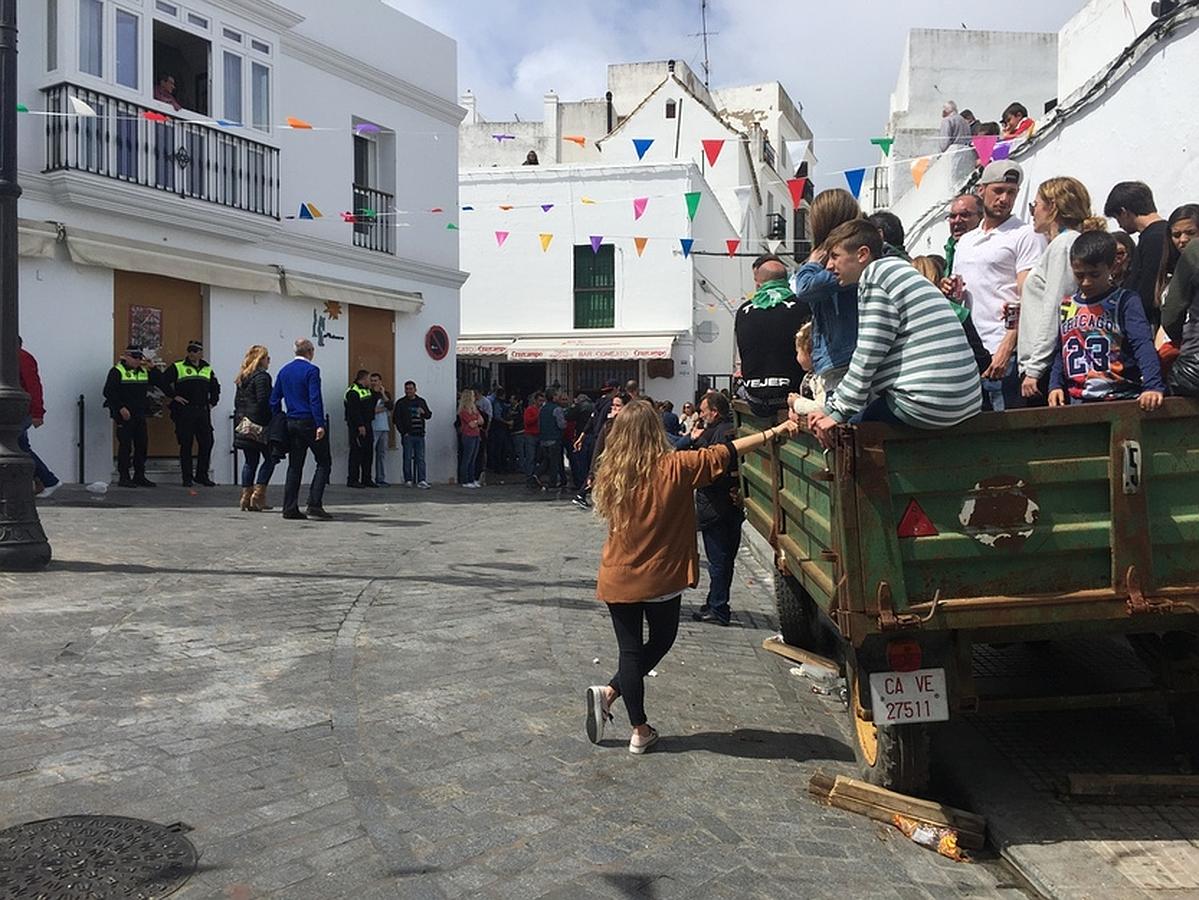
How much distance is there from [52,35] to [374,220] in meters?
6.24

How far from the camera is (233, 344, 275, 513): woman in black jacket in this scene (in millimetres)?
11031

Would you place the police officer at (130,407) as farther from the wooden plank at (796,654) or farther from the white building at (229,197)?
the wooden plank at (796,654)

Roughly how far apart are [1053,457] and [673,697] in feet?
8.42

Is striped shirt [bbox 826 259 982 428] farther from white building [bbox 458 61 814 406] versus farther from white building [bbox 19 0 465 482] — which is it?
white building [bbox 458 61 814 406]

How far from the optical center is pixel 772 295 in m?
5.96

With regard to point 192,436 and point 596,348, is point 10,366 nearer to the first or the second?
point 192,436

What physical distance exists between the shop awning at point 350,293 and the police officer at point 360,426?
4.74 ft

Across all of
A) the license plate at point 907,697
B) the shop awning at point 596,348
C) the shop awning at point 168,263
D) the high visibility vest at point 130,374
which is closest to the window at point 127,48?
the shop awning at point 168,263

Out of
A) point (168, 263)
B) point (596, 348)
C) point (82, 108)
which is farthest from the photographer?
point (596, 348)

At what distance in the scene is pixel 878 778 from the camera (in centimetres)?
412

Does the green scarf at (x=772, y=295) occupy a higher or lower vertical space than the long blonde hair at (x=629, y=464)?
higher

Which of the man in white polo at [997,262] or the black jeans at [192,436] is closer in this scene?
the man in white polo at [997,262]

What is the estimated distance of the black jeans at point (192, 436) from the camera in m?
13.2

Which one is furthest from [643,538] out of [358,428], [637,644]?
[358,428]
